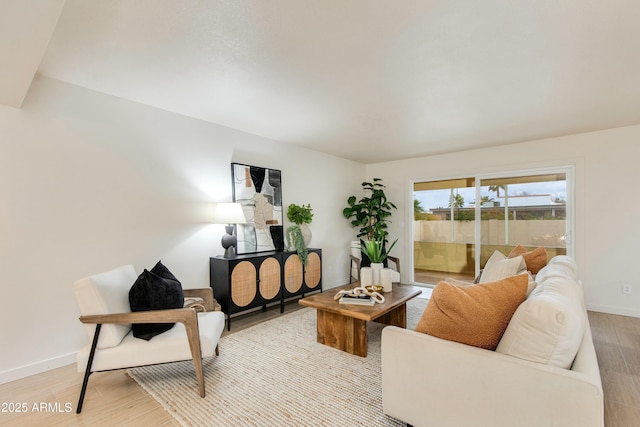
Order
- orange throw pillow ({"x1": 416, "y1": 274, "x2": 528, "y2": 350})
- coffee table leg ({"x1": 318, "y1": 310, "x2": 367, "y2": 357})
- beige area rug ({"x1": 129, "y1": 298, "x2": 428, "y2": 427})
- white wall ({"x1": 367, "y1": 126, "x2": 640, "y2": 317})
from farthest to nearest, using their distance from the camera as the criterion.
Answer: white wall ({"x1": 367, "y1": 126, "x2": 640, "y2": 317}), coffee table leg ({"x1": 318, "y1": 310, "x2": 367, "y2": 357}), beige area rug ({"x1": 129, "y1": 298, "x2": 428, "y2": 427}), orange throw pillow ({"x1": 416, "y1": 274, "x2": 528, "y2": 350})

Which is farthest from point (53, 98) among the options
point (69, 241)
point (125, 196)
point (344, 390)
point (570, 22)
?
point (570, 22)

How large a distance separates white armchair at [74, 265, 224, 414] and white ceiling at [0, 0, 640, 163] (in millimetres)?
A: 1448

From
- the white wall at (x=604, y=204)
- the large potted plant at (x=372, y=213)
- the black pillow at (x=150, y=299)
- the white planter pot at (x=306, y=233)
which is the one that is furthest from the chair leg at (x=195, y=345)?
the white wall at (x=604, y=204)

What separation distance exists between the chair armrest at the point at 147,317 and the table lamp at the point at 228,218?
1452 millimetres

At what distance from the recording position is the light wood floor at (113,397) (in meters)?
1.75

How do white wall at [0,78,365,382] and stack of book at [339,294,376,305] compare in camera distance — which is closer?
white wall at [0,78,365,382]

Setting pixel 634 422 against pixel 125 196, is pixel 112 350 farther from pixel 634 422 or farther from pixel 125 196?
pixel 634 422

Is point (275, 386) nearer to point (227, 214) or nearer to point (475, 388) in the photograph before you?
point (475, 388)

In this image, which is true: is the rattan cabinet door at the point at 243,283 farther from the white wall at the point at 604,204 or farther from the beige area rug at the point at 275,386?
the white wall at the point at 604,204

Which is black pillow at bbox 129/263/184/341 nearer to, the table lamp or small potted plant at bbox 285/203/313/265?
the table lamp

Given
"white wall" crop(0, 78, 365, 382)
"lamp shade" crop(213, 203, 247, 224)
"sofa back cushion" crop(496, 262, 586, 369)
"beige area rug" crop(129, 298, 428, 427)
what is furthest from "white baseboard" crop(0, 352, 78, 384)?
"sofa back cushion" crop(496, 262, 586, 369)

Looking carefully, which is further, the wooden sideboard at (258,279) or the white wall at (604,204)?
the white wall at (604,204)

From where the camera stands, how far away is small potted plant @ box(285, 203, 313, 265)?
403cm

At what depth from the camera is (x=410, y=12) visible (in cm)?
161
